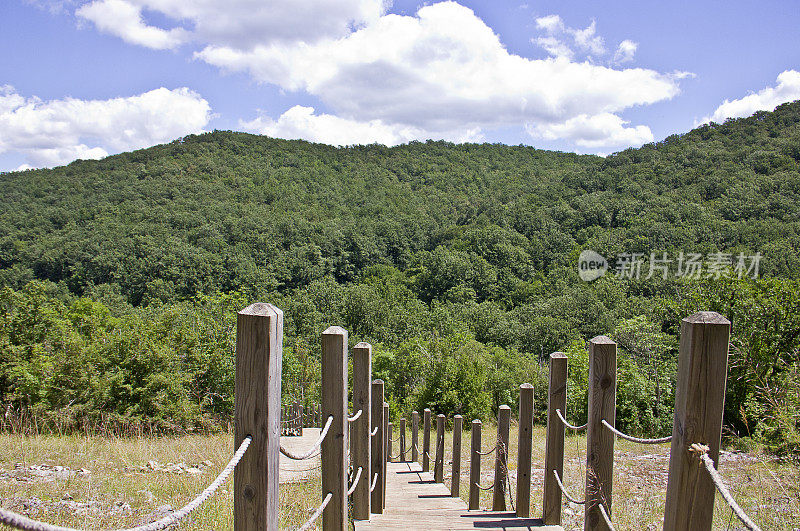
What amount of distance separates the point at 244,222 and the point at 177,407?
164 ft

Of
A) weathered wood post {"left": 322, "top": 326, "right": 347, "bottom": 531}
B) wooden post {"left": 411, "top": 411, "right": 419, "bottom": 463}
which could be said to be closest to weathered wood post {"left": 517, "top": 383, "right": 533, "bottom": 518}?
weathered wood post {"left": 322, "top": 326, "right": 347, "bottom": 531}

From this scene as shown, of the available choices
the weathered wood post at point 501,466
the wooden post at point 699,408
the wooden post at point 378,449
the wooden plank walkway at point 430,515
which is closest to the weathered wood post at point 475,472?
the wooden plank walkway at point 430,515

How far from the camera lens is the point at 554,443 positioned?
3678 mm

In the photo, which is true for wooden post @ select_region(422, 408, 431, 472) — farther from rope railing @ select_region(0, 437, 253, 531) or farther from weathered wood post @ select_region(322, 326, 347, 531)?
rope railing @ select_region(0, 437, 253, 531)

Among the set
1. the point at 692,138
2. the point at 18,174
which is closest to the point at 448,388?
the point at 692,138

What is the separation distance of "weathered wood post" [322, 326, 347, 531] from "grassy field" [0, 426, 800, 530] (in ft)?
4.60

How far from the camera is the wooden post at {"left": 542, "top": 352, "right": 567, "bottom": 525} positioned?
11.8ft

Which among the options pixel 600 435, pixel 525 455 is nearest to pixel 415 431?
pixel 525 455

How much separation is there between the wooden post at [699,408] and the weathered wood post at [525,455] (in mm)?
2298

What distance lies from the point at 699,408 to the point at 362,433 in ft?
8.91

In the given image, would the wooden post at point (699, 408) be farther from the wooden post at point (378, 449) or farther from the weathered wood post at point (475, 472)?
the weathered wood post at point (475, 472)

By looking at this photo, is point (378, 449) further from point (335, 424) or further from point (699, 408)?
point (699, 408)

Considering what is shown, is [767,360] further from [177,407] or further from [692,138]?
[692,138]

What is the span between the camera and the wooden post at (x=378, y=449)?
15.1ft
